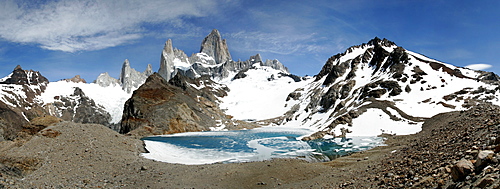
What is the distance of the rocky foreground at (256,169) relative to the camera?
33.5 ft

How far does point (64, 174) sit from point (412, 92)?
76.6 metres

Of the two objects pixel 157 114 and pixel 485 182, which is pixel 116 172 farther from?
pixel 157 114

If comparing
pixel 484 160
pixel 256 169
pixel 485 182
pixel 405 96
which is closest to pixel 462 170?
pixel 484 160

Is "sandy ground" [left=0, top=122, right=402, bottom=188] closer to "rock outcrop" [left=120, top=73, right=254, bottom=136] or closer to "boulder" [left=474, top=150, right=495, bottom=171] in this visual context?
"boulder" [left=474, top=150, right=495, bottom=171]

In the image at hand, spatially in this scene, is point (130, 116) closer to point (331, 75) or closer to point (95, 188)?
point (95, 188)

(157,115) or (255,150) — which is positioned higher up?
(157,115)

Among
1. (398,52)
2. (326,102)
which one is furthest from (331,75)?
(398,52)

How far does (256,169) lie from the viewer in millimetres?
22688

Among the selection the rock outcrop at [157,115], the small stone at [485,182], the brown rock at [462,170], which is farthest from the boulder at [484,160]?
the rock outcrop at [157,115]

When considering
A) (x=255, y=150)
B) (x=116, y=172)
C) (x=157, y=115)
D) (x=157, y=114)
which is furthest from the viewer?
(x=157, y=114)

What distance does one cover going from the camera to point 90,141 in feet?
102

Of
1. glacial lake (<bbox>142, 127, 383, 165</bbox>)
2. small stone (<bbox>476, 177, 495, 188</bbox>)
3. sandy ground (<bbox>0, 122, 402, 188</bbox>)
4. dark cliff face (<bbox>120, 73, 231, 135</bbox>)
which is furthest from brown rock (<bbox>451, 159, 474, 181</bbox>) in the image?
dark cliff face (<bbox>120, 73, 231, 135</bbox>)

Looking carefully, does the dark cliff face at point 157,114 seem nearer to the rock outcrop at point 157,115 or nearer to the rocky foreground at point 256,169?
the rock outcrop at point 157,115

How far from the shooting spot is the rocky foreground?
10219mm
